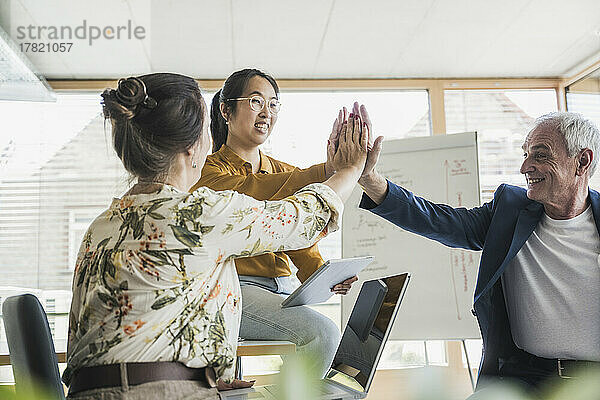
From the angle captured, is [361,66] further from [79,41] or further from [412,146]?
[79,41]

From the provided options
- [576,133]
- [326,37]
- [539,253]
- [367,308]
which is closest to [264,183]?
[367,308]

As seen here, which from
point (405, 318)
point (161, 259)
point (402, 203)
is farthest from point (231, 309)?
point (405, 318)

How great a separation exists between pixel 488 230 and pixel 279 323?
0.75 m

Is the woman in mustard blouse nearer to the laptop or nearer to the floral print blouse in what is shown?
the laptop

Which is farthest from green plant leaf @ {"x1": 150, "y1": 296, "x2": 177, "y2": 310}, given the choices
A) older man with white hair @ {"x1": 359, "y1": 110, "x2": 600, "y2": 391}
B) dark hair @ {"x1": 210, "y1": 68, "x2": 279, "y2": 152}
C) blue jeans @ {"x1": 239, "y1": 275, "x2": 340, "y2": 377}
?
dark hair @ {"x1": 210, "y1": 68, "x2": 279, "y2": 152}

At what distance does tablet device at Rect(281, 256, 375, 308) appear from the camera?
1438 millimetres

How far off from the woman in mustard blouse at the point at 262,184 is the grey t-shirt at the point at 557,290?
567 millimetres

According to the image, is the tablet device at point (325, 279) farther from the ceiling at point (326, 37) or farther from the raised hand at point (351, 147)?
the ceiling at point (326, 37)

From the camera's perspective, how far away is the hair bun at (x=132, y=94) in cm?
120

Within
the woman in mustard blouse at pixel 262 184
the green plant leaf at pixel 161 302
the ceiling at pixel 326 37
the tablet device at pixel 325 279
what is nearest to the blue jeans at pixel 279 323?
the woman in mustard blouse at pixel 262 184

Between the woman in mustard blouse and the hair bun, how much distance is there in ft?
1.77

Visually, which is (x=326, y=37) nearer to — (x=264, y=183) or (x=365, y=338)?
(x=264, y=183)

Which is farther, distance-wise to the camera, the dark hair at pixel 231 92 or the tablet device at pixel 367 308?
the dark hair at pixel 231 92

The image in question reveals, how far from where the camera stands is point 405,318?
3.65 metres
